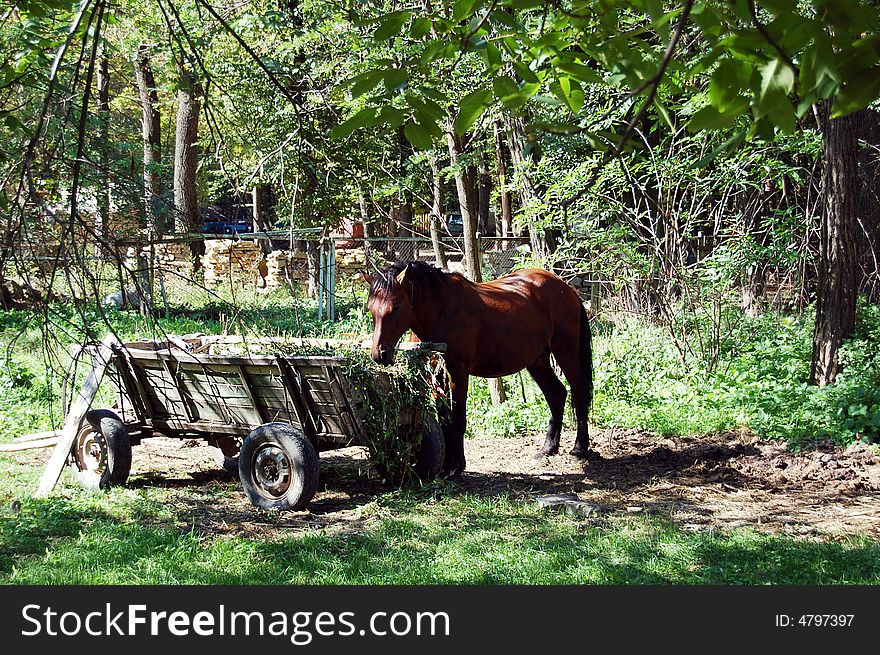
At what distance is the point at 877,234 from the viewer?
10680mm

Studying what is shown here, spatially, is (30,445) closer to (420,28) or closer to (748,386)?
(420,28)

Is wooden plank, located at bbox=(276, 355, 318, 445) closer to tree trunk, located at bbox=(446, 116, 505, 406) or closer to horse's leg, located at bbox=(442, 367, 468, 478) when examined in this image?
horse's leg, located at bbox=(442, 367, 468, 478)

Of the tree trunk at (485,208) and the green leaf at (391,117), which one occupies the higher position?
the tree trunk at (485,208)

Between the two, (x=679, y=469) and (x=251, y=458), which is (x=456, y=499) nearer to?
(x=251, y=458)

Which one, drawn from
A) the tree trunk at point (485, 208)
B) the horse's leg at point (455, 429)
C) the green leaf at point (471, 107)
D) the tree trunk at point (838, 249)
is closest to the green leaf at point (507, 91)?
the green leaf at point (471, 107)

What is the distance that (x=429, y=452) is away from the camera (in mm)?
7164

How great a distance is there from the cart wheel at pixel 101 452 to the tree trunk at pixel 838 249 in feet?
21.9

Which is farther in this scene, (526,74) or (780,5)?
(526,74)

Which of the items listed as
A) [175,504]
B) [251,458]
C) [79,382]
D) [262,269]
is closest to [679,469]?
[251,458]

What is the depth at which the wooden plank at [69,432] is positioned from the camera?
274 inches

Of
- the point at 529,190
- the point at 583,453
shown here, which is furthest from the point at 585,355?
the point at 529,190

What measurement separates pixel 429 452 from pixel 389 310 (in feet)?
4.04

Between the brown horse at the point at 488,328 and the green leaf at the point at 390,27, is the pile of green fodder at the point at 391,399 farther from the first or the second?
the green leaf at the point at 390,27

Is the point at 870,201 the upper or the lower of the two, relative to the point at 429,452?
upper
